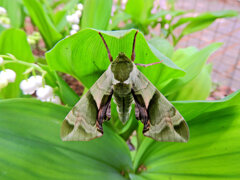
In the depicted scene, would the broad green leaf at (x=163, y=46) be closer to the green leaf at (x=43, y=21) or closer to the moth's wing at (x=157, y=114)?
the moth's wing at (x=157, y=114)

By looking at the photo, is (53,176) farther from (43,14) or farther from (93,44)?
(43,14)

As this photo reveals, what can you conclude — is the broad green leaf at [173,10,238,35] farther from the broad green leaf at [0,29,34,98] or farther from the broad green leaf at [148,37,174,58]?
the broad green leaf at [0,29,34,98]

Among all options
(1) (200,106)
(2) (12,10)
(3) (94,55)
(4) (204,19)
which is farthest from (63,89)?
(4) (204,19)

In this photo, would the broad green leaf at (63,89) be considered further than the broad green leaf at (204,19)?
No

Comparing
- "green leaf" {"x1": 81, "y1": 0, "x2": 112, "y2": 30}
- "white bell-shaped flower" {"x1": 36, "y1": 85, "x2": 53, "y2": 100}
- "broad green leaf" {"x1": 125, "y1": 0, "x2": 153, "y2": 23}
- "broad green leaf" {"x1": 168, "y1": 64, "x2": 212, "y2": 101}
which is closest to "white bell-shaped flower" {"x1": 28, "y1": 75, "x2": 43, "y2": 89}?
"white bell-shaped flower" {"x1": 36, "y1": 85, "x2": 53, "y2": 100}

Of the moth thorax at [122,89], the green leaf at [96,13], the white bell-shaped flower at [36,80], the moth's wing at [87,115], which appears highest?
the green leaf at [96,13]

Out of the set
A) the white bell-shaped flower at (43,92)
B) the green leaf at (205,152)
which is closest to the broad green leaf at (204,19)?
the green leaf at (205,152)

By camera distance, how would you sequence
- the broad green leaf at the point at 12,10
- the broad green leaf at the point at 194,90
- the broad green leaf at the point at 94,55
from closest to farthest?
the broad green leaf at the point at 94,55
the broad green leaf at the point at 194,90
the broad green leaf at the point at 12,10

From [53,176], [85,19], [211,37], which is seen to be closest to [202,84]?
[85,19]
